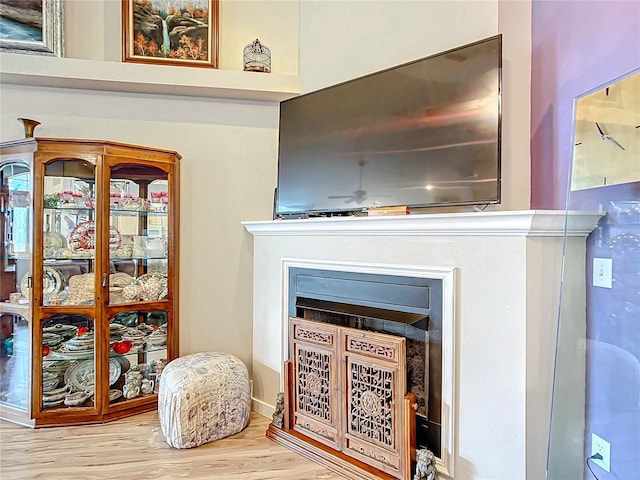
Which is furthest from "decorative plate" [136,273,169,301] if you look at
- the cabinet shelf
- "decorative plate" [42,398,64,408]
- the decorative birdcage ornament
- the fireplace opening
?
the decorative birdcage ornament

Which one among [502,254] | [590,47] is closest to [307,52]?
[590,47]

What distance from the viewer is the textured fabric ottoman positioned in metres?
2.32

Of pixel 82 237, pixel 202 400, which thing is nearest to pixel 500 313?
→ pixel 202 400

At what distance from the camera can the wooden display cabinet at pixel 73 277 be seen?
102 inches

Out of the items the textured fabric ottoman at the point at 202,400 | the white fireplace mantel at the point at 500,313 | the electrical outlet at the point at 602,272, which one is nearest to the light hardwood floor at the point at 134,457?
the textured fabric ottoman at the point at 202,400

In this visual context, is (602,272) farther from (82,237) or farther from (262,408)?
(82,237)

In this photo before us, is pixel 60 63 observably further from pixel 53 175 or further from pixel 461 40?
pixel 461 40

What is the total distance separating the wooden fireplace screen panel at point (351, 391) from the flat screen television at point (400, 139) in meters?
0.73

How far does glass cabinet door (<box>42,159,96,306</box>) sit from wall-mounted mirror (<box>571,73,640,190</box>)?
2753mm

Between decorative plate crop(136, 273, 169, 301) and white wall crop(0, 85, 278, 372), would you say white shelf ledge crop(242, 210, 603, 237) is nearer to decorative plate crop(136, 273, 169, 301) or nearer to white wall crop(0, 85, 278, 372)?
white wall crop(0, 85, 278, 372)

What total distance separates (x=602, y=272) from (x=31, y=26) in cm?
364

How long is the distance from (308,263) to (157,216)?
1.21m

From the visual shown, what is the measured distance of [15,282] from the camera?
272 cm

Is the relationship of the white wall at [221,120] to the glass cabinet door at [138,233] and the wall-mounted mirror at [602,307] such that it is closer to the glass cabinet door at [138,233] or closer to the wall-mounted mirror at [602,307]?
the glass cabinet door at [138,233]
